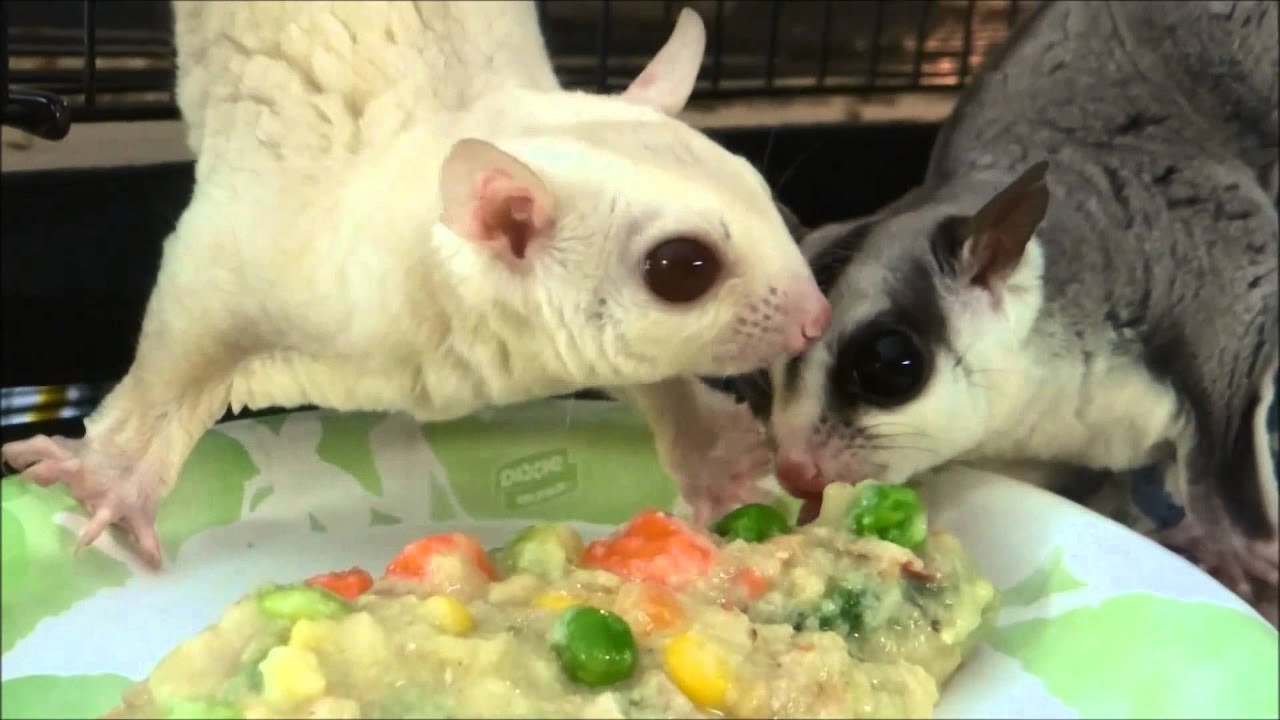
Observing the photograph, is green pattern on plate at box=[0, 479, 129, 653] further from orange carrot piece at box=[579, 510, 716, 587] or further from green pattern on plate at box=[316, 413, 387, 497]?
orange carrot piece at box=[579, 510, 716, 587]

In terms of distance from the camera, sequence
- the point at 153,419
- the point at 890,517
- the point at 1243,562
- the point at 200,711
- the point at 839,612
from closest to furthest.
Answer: the point at 200,711 < the point at 839,612 < the point at 890,517 < the point at 153,419 < the point at 1243,562

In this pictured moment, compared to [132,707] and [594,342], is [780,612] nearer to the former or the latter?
[594,342]

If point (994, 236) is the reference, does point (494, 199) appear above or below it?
above

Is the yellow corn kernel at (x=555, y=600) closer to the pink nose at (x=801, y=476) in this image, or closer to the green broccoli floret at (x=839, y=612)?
the green broccoli floret at (x=839, y=612)

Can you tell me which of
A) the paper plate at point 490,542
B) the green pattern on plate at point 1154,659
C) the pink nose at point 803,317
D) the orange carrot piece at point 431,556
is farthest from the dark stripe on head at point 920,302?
the orange carrot piece at point 431,556

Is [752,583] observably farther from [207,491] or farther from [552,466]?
[207,491]

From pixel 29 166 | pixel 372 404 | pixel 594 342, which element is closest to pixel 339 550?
pixel 372 404

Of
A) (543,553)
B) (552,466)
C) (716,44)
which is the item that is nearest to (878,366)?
(552,466)
